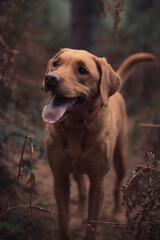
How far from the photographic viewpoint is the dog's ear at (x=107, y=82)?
9.67ft

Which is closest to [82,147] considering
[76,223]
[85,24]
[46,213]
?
[46,213]

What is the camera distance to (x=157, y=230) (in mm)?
2451

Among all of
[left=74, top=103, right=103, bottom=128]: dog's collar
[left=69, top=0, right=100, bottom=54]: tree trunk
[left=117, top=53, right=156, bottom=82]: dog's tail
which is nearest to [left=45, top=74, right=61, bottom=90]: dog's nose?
[left=74, top=103, right=103, bottom=128]: dog's collar

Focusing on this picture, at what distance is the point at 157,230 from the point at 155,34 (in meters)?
6.05

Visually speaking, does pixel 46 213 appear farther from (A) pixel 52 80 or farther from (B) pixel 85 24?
(B) pixel 85 24

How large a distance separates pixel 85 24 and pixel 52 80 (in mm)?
3531

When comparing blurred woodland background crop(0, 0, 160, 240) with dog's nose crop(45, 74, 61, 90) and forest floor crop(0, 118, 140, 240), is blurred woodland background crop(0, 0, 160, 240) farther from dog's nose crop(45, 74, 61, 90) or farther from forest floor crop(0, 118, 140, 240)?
dog's nose crop(45, 74, 61, 90)

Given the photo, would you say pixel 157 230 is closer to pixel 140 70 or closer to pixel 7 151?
pixel 7 151

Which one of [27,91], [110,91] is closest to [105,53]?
[27,91]

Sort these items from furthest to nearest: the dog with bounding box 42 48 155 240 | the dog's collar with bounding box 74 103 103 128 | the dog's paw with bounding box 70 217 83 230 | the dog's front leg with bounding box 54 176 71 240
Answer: the dog's paw with bounding box 70 217 83 230
the dog's front leg with bounding box 54 176 71 240
the dog's collar with bounding box 74 103 103 128
the dog with bounding box 42 48 155 240

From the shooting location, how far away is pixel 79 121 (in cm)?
311

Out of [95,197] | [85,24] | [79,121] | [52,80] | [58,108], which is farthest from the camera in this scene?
[85,24]

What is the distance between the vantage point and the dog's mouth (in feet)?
8.61

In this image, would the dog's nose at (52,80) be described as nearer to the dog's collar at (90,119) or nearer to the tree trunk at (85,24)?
the dog's collar at (90,119)
